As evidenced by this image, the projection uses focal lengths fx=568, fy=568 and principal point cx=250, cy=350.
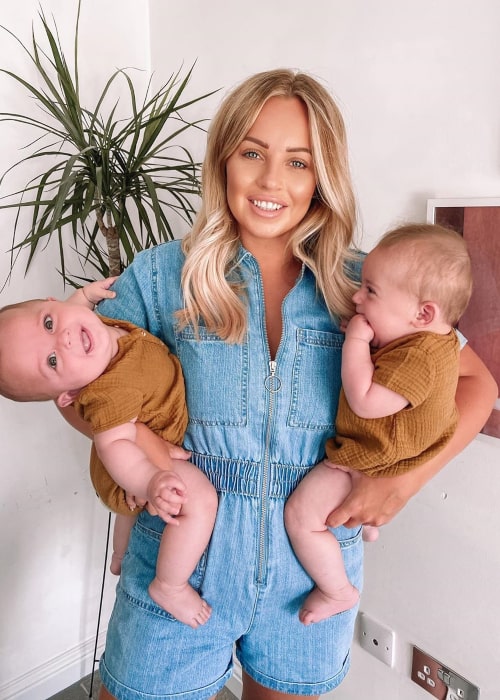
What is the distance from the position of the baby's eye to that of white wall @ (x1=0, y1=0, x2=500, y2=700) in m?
0.99

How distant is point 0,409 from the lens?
2025 millimetres

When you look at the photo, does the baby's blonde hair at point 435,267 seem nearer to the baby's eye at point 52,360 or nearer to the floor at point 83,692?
the baby's eye at point 52,360

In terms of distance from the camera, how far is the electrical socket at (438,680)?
160 centimetres

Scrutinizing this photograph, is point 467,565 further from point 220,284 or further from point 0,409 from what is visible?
point 0,409

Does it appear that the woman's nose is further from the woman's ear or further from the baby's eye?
the baby's eye

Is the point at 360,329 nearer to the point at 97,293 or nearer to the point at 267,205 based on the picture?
the point at 267,205

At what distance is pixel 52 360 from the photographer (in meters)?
1.13

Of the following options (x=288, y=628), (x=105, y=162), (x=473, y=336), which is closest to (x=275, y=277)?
(x=473, y=336)

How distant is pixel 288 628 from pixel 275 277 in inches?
31.1

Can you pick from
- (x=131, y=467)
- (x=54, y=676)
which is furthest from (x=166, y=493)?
(x=54, y=676)

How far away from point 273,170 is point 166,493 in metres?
0.71

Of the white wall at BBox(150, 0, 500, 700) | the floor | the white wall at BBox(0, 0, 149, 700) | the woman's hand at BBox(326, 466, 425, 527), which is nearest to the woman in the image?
the woman's hand at BBox(326, 466, 425, 527)

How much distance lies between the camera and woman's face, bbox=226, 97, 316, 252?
124 centimetres

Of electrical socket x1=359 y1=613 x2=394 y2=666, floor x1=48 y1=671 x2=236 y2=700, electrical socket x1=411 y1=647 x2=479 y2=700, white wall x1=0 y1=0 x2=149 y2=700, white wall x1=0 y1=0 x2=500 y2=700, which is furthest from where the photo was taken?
floor x1=48 y1=671 x2=236 y2=700
